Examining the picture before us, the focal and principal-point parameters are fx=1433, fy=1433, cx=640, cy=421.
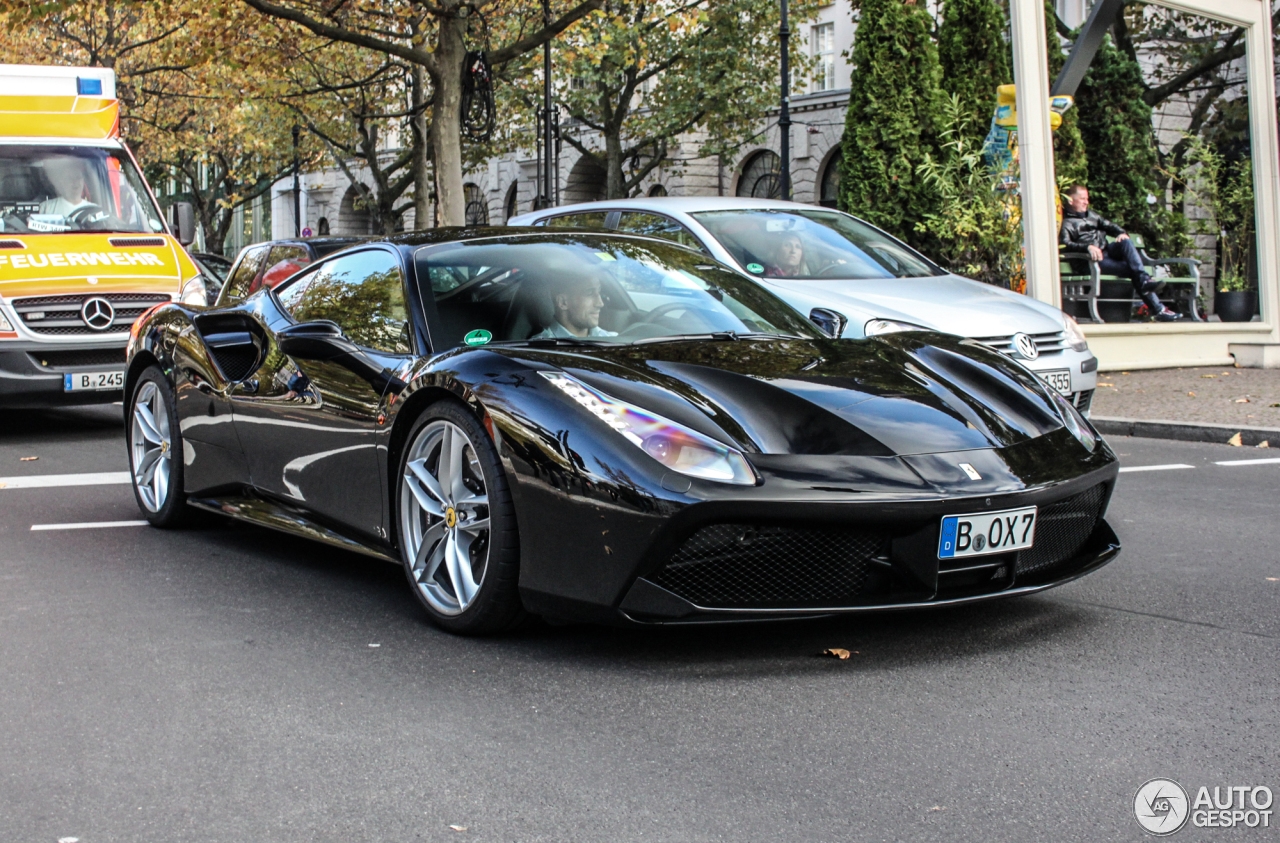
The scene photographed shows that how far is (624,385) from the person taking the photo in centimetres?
405

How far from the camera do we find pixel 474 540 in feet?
14.1

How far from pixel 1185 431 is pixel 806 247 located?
2.96 metres

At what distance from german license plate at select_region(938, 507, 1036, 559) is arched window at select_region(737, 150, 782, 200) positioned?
109 ft

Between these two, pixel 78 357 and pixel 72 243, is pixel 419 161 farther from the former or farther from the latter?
pixel 78 357

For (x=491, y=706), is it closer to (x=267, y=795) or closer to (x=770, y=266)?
(x=267, y=795)

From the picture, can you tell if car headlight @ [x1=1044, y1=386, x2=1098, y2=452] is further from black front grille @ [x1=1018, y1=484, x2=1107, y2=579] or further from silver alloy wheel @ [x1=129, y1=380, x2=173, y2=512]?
silver alloy wheel @ [x1=129, y1=380, x2=173, y2=512]

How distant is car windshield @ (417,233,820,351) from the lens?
473cm

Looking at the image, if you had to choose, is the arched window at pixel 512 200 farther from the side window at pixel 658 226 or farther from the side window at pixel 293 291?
the side window at pixel 293 291

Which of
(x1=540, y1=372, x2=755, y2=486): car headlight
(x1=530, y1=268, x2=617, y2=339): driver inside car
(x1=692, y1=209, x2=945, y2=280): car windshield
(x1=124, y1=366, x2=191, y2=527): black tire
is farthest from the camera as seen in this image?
(x1=692, y1=209, x2=945, y2=280): car windshield

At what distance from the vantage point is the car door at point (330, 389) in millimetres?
4770

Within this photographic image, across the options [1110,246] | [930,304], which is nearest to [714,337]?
[930,304]

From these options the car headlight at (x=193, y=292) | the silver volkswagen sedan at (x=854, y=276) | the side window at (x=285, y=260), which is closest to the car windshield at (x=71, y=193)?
the car headlight at (x=193, y=292)

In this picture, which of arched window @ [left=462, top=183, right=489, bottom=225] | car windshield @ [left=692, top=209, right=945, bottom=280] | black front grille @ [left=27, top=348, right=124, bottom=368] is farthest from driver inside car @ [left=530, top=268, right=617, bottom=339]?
arched window @ [left=462, top=183, right=489, bottom=225]

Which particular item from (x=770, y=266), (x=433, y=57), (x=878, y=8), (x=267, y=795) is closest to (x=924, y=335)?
(x=267, y=795)
